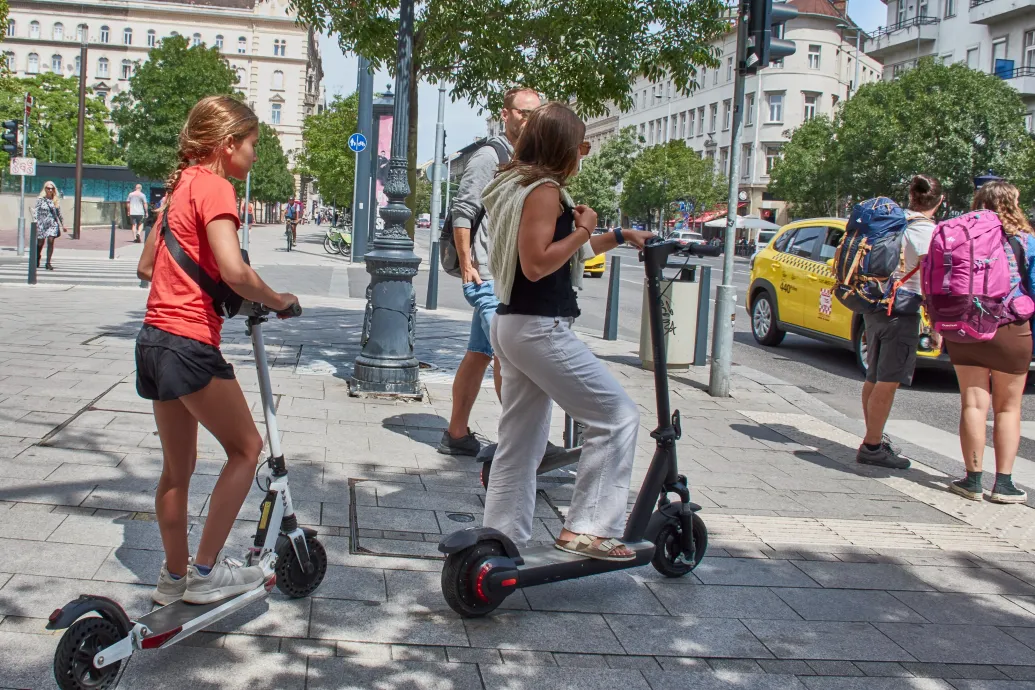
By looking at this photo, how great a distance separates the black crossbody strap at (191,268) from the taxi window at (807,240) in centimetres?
1024

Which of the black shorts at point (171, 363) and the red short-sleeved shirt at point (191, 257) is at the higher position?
the red short-sleeved shirt at point (191, 257)

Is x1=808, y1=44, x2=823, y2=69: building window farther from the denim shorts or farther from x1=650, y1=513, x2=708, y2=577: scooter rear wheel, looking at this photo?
x1=650, y1=513, x2=708, y2=577: scooter rear wheel

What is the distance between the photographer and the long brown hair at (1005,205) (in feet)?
19.0

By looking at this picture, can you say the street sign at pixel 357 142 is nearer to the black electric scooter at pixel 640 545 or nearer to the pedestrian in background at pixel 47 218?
the pedestrian in background at pixel 47 218

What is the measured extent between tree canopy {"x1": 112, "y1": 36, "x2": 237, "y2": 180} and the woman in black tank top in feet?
174

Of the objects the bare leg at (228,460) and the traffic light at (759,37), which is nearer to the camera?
the bare leg at (228,460)

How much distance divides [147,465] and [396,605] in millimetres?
2056

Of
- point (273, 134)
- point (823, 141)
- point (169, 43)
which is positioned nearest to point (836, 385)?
point (823, 141)

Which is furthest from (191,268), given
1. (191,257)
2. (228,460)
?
(228,460)

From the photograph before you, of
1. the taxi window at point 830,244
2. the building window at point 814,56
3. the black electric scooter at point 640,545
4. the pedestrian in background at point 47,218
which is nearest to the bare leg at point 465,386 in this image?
the black electric scooter at point 640,545

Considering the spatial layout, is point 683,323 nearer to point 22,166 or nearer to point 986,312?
point 986,312

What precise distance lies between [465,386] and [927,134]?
42.4 m

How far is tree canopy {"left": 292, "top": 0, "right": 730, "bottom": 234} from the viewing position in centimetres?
870

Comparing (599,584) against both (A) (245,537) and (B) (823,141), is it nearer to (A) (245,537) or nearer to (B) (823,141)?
(A) (245,537)
